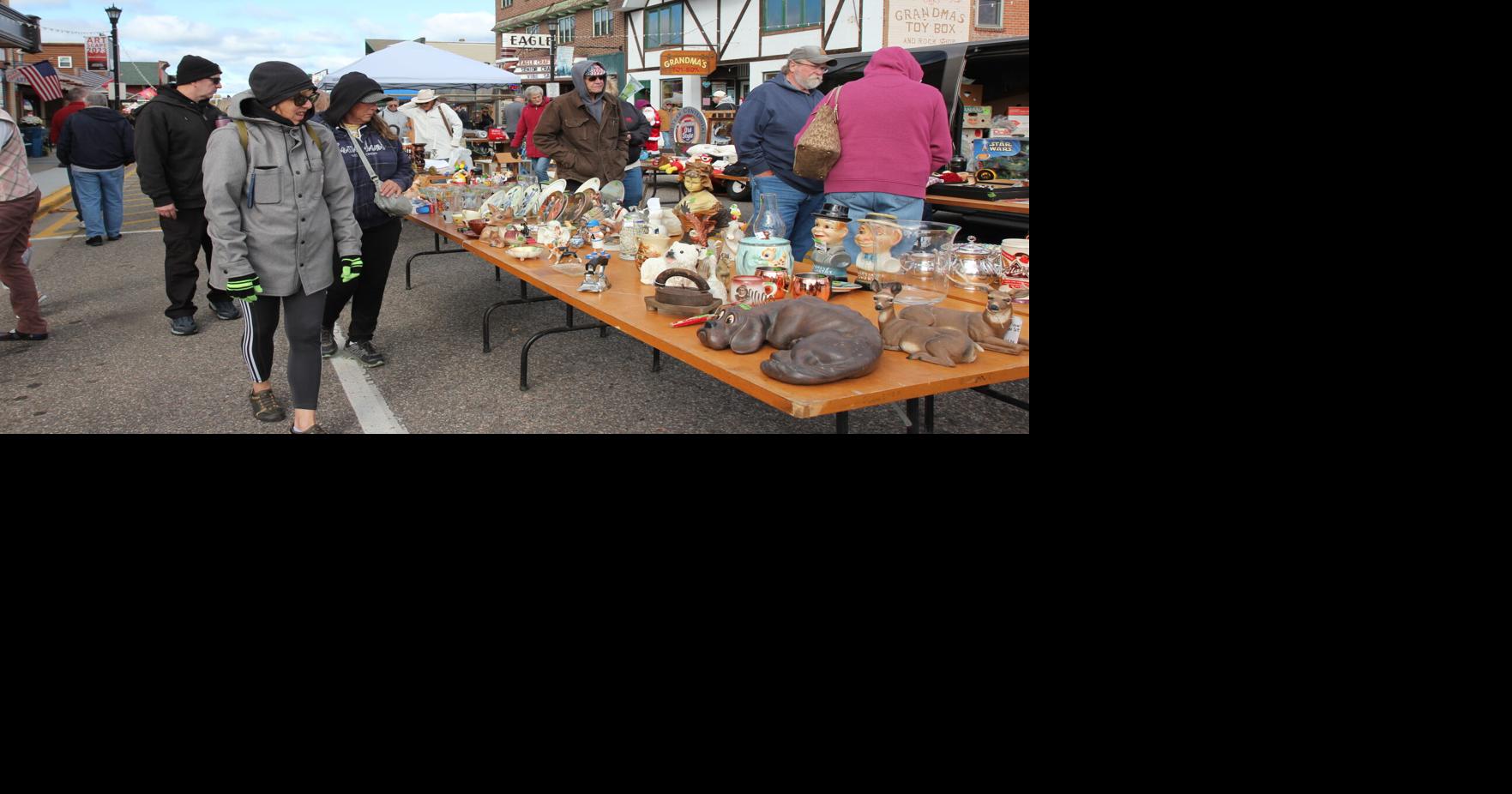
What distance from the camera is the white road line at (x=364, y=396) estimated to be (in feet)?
13.1

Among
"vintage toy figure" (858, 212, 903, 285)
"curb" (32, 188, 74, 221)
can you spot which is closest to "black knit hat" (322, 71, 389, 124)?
"vintage toy figure" (858, 212, 903, 285)

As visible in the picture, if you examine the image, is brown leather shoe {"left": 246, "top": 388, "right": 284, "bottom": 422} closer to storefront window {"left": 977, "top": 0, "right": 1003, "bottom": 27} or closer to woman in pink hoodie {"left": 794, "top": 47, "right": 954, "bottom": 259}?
woman in pink hoodie {"left": 794, "top": 47, "right": 954, "bottom": 259}

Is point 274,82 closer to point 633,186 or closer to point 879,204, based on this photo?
point 879,204

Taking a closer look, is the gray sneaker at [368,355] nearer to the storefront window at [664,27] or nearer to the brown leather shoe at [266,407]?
the brown leather shoe at [266,407]

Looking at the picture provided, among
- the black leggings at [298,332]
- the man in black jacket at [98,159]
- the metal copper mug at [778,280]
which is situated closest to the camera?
the metal copper mug at [778,280]

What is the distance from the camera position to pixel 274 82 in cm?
311

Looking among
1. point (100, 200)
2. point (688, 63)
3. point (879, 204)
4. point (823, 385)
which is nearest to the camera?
point (823, 385)

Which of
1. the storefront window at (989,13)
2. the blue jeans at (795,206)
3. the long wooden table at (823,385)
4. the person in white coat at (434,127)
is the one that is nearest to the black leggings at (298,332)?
the long wooden table at (823,385)

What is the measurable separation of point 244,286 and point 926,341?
2313 millimetres

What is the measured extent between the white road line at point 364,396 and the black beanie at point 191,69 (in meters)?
1.54

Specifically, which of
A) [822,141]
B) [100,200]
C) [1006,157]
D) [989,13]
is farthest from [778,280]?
[989,13]

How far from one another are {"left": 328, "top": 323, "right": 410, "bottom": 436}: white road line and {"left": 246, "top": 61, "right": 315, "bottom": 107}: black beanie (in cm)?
132

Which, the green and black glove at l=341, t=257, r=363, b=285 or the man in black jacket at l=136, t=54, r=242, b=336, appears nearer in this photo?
the green and black glove at l=341, t=257, r=363, b=285

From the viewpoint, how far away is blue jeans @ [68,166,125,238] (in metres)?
8.23
